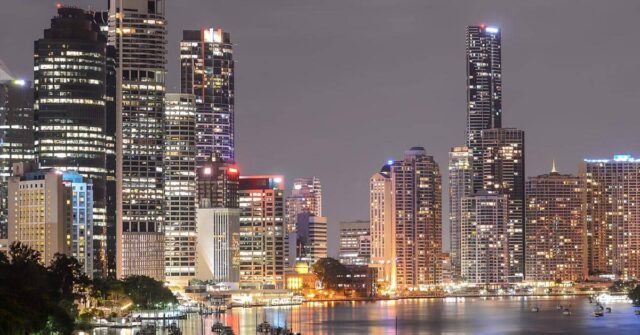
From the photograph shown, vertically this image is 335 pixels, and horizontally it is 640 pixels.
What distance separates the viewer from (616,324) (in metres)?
194

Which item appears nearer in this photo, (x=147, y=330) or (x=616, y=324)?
(x=147, y=330)

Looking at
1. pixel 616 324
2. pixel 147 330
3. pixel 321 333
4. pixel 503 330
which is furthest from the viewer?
pixel 616 324

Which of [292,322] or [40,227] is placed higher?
[40,227]

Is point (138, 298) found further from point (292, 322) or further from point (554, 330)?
point (554, 330)

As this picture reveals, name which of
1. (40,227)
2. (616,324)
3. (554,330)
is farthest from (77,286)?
(616,324)

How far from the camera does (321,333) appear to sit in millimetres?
164625

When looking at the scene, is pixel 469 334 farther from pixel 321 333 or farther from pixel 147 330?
pixel 147 330

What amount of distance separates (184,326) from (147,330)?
24.9 meters

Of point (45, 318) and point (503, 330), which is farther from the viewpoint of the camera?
point (503, 330)

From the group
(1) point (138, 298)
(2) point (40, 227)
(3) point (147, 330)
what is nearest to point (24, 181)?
(2) point (40, 227)

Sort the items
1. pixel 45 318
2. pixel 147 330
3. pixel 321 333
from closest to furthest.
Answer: pixel 45 318
pixel 147 330
pixel 321 333

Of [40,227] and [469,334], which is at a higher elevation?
[40,227]

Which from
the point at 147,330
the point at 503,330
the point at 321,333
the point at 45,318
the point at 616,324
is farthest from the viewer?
the point at 616,324

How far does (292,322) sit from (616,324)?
48.1 metres
